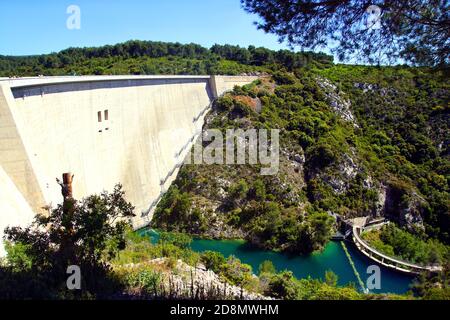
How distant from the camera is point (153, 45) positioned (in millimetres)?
52000

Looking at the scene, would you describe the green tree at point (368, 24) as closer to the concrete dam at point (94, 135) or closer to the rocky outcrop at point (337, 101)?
the concrete dam at point (94, 135)

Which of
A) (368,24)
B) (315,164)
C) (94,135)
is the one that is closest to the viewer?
(368,24)

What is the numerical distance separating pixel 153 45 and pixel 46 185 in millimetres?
42589

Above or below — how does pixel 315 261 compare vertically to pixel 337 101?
below

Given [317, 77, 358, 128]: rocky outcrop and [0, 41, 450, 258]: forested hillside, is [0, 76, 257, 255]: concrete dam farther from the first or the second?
[317, 77, 358, 128]: rocky outcrop

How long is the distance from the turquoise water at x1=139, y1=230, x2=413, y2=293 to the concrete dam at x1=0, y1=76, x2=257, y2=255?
15.6 ft

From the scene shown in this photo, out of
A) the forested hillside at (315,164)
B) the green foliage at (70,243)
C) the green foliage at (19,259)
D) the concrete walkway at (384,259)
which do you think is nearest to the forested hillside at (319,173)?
the forested hillside at (315,164)

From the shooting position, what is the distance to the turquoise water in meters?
19.7

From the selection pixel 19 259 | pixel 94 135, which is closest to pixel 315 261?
pixel 94 135

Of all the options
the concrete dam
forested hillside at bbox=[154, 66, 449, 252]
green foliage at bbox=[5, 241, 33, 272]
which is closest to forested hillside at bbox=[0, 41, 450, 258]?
forested hillside at bbox=[154, 66, 449, 252]

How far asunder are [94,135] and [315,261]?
44.2 feet

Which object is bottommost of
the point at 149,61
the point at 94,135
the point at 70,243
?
the point at 70,243

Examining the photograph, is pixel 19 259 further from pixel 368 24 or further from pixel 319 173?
pixel 319 173

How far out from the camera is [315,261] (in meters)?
21.4
